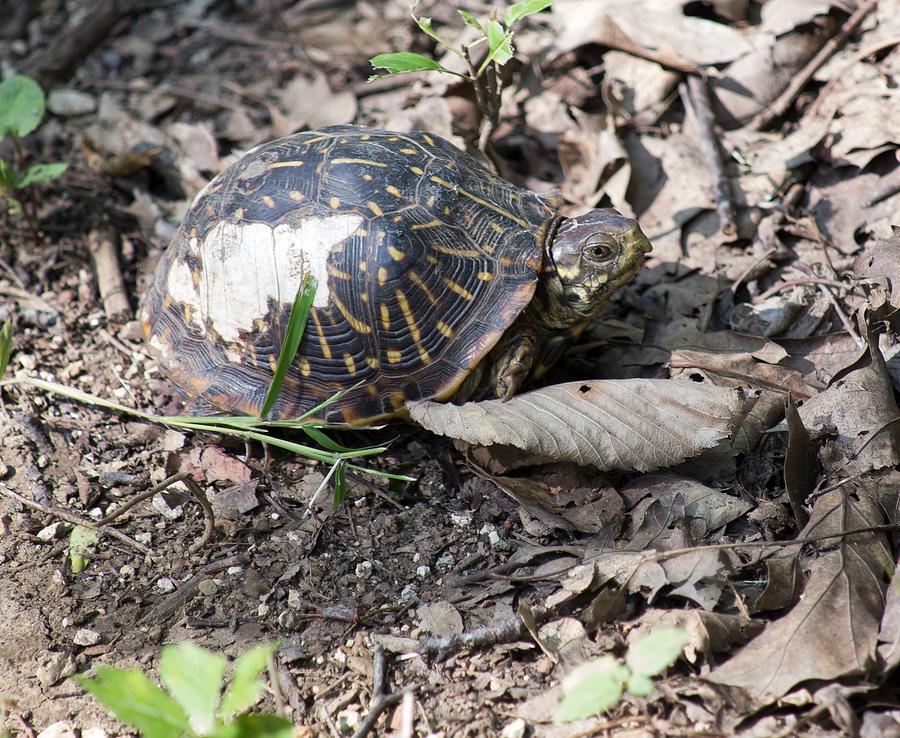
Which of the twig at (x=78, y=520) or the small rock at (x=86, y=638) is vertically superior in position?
the twig at (x=78, y=520)

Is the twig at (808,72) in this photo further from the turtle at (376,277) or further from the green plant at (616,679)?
the green plant at (616,679)

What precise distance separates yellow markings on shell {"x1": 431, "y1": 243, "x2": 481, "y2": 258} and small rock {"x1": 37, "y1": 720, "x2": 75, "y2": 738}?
6.81 ft

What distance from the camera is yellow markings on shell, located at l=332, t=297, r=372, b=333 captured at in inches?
126

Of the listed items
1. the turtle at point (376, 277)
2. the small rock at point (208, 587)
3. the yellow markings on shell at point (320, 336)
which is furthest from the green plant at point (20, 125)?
the small rock at point (208, 587)

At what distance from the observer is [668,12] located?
15.6 ft

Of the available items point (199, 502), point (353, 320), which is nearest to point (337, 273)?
point (353, 320)

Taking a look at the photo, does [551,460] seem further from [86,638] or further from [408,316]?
[86,638]

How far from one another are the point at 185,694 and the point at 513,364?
1.87 meters

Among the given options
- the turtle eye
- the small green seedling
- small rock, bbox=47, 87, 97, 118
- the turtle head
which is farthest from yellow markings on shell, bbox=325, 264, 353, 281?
small rock, bbox=47, 87, 97, 118

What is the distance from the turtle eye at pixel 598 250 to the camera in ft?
10.7

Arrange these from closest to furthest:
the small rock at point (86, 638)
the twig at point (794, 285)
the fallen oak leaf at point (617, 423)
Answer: the small rock at point (86, 638) → the fallen oak leaf at point (617, 423) → the twig at point (794, 285)

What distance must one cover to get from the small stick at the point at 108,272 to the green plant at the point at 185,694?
2.63 m

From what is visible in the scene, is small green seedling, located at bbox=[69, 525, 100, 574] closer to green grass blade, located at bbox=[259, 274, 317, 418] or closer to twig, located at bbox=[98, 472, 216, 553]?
twig, located at bbox=[98, 472, 216, 553]

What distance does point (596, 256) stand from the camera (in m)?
3.28
